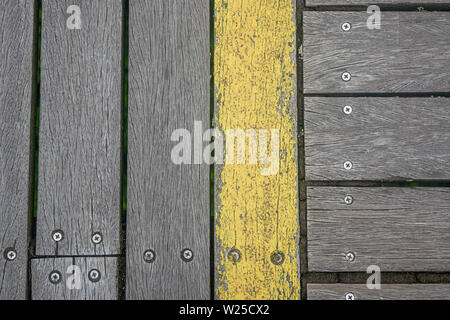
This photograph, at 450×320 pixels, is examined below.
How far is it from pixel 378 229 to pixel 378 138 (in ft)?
1.15

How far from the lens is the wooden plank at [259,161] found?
1.22m

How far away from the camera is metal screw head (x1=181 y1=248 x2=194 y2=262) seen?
47.7 inches

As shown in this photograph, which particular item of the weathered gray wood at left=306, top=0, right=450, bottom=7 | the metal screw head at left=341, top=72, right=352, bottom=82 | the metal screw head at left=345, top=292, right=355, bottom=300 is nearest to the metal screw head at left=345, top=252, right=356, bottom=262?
the metal screw head at left=345, top=292, right=355, bottom=300

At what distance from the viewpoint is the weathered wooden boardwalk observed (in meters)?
1.22

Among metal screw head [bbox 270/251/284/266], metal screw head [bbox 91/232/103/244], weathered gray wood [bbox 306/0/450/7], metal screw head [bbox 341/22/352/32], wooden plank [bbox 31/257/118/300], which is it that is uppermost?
weathered gray wood [bbox 306/0/450/7]

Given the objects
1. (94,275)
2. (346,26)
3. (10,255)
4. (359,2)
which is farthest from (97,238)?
(359,2)

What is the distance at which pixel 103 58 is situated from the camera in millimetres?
1262

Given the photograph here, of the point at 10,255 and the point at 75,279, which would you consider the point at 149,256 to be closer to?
the point at 75,279

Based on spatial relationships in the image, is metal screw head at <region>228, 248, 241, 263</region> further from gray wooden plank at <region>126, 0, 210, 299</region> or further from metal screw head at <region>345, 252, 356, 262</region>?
metal screw head at <region>345, 252, 356, 262</region>

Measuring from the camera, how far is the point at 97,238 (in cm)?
121

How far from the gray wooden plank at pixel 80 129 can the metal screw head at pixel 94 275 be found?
69mm

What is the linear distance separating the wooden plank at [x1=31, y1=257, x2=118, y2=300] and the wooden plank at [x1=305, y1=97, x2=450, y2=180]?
84 cm

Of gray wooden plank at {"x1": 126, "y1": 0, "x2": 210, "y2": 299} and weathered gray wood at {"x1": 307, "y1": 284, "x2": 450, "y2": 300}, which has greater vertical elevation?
gray wooden plank at {"x1": 126, "y1": 0, "x2": 210, "y2": 299}
